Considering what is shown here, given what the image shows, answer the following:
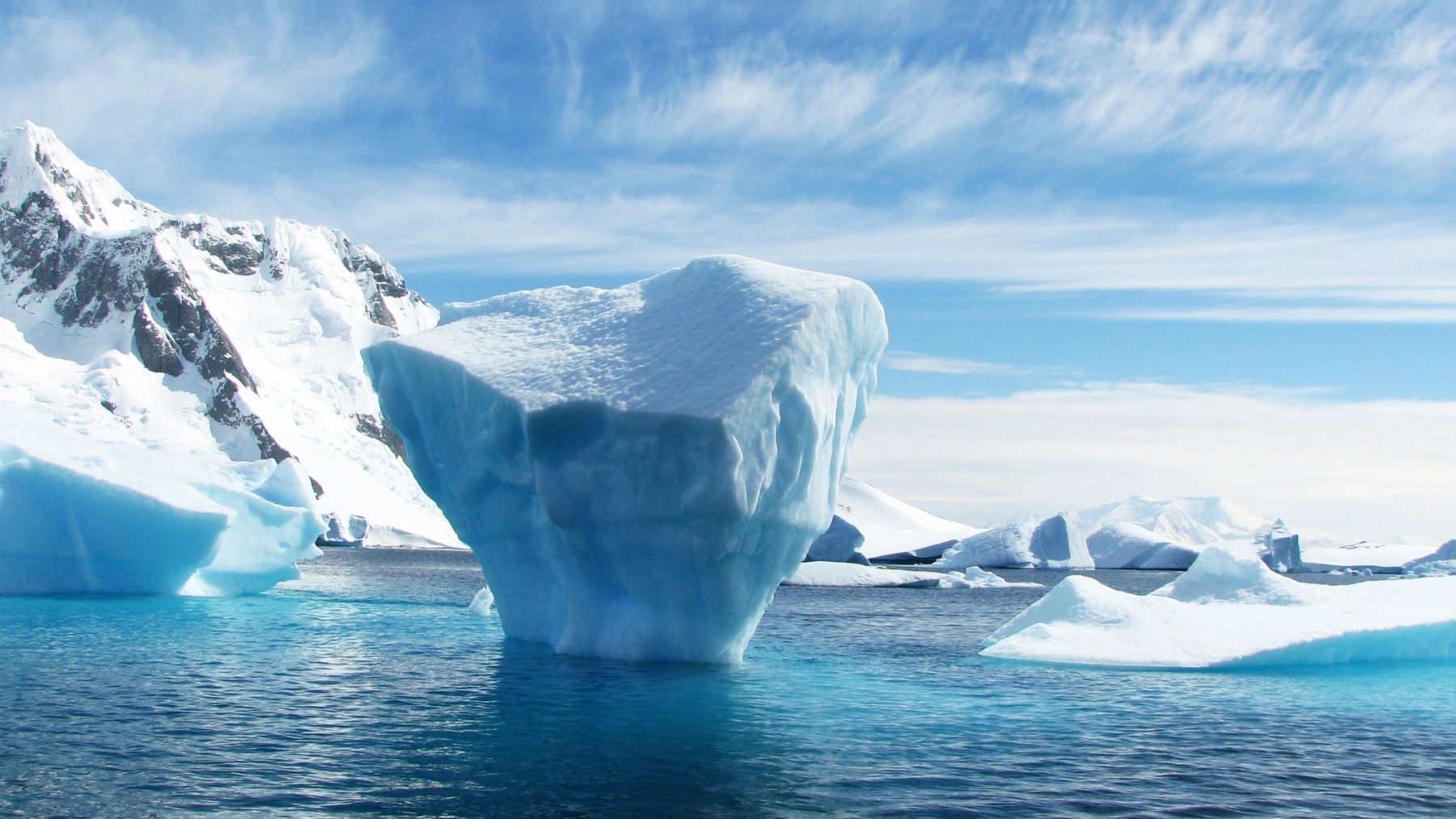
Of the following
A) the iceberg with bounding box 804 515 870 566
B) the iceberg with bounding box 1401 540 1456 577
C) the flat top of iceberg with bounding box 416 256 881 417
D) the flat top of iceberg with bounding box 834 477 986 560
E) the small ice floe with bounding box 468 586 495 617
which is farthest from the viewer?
the flat top of iceberg with bounding box 834 477 986 560

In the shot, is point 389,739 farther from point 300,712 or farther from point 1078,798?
point 1078,798

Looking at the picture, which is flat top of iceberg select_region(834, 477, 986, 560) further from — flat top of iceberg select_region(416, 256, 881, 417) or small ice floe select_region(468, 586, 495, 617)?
flat top of iceberg select_region(416, 256, 881, 417)

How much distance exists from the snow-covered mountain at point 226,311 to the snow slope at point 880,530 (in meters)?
40.2

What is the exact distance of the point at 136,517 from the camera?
2834 cm

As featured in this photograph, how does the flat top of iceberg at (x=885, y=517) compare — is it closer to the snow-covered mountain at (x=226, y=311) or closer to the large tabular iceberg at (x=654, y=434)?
the snow-covered mountain at (x=226, y=311)

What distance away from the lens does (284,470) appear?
1462 inches

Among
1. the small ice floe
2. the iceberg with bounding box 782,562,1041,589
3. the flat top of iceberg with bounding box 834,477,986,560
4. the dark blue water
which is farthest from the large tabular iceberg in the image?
the flat top of iceberg with bounding box 834,477,986,560

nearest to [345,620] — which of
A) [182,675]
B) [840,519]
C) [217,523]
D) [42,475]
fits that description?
[217,523]

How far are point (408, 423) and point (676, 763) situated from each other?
10.3m

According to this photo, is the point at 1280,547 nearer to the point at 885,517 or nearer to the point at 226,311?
the point at 885,517

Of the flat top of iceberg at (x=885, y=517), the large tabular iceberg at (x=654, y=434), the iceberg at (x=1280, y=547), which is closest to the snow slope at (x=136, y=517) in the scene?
the large tabular iceberg at (x=654, y=434)

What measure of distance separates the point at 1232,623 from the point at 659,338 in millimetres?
9931

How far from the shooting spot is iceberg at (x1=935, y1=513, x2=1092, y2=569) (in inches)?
2245

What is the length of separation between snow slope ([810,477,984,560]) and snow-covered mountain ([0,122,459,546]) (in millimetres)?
40205
